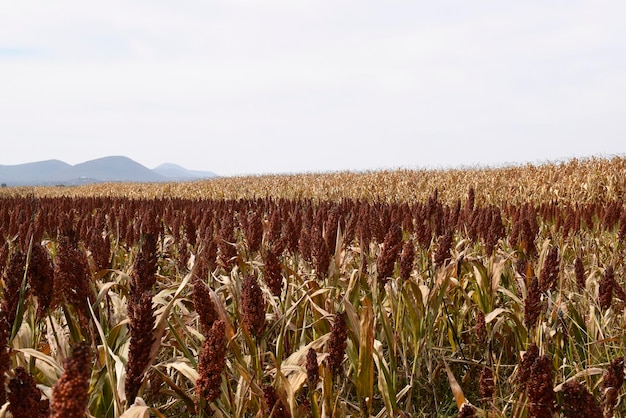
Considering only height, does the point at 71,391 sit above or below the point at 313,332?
above

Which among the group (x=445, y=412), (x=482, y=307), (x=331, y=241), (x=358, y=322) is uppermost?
(x=331, y=241)

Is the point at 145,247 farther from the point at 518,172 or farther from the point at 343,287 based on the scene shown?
the point at 518,172

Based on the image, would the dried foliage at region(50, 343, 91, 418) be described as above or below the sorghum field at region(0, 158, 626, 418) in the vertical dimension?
above

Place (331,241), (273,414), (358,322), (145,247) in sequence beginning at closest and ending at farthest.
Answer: (273,414) → (145,247) → (358,322) → (331,241)

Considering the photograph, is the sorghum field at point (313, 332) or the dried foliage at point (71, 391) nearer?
the dried foliage at point (71, 391)

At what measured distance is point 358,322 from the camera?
10.0 feet

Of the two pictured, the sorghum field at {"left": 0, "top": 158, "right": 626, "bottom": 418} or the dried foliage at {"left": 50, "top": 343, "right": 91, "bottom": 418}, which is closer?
the dried foliage at {"left": 50, "top": 343, "right": 91, "bottom": 418}

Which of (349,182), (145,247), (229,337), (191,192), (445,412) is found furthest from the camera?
(191,192)

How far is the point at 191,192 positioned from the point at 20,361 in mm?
25030

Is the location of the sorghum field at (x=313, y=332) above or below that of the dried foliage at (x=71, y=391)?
below

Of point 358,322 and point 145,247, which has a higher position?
point 145,247

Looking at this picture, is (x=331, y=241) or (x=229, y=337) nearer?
(x=229, y=337)

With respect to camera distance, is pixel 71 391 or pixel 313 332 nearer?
pixel 71 391

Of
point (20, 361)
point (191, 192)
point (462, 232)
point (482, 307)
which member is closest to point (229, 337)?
point (20, 361)
